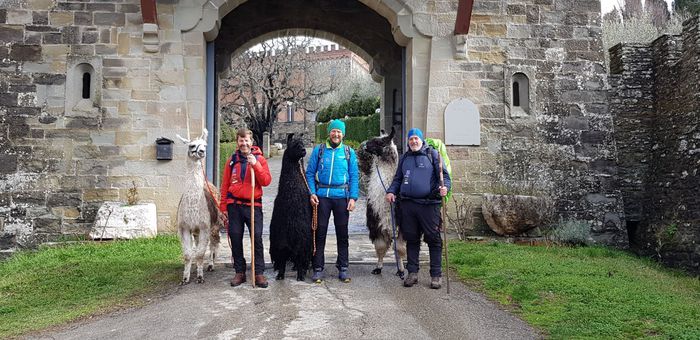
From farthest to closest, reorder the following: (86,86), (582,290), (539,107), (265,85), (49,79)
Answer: (265,85) → (539,107) → (86,86) → (49,79) → (582,290)

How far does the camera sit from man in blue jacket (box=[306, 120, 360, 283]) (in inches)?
239

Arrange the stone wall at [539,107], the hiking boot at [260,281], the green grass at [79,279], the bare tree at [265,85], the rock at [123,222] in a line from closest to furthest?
the green grass at [79,279]
the hiking boot at [260,281]
the rock at [123,222]
the stone wall at [539,107]
the bare tree at [265,85]

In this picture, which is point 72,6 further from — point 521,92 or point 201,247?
point 521,92

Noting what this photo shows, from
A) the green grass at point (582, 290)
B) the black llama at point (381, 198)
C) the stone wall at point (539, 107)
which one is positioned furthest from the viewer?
the stone wall at point (539, 107)

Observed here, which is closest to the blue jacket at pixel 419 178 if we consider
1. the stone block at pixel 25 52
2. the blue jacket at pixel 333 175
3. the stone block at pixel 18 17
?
the blue jacket at pixel 333 175

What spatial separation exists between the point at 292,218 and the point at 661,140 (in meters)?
7.28

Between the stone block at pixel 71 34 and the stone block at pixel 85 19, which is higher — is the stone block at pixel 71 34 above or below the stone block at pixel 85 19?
below

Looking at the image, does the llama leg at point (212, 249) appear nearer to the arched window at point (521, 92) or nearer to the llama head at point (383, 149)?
the llama head at point (383, 149)

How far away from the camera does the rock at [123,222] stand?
26.2ft

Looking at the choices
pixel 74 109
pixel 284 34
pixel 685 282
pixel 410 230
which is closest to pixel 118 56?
pixel 74 109

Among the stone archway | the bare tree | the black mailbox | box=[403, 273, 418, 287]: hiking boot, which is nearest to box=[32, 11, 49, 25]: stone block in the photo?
the stone archway

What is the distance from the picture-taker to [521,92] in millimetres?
9344

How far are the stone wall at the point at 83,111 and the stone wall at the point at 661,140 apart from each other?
23.1ft

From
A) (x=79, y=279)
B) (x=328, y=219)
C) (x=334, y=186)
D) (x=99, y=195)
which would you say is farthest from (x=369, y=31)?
(x=79, y=279)
